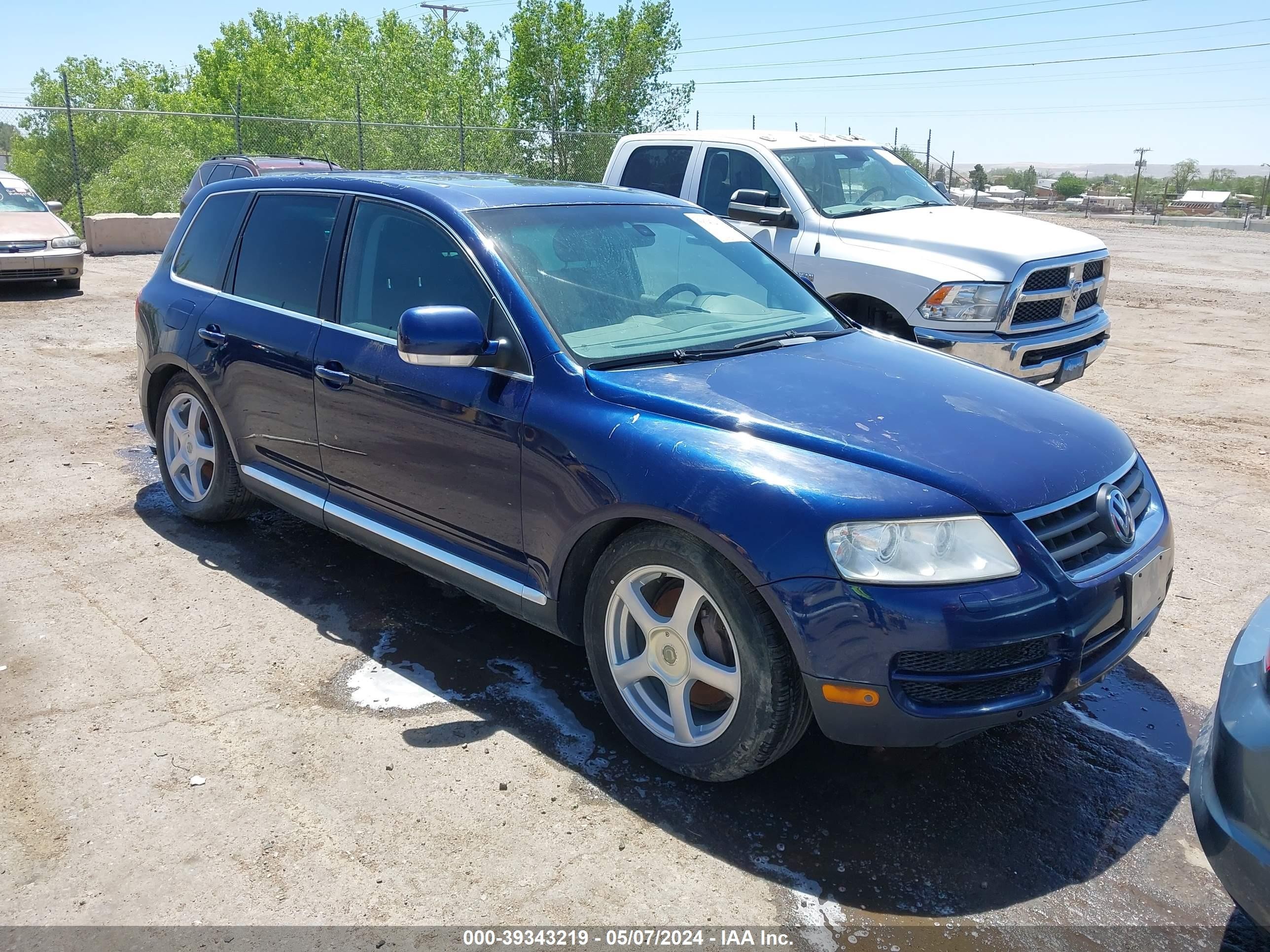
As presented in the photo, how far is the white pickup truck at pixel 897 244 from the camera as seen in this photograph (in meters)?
6.84

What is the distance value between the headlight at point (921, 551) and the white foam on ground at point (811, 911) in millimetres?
847

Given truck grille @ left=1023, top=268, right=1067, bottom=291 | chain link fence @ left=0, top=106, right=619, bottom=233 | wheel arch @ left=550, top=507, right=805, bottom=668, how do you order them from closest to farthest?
1. wheel arch @ left=550, top=507, right=805, bottom=668
2. truck grille @ left=1023, top=268, right=1067, bottom=291
3. chain link fence @ left=0, top=106, right=619, bottom=233

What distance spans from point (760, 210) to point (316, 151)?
22008 millimetres

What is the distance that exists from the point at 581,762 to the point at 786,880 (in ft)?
2.74

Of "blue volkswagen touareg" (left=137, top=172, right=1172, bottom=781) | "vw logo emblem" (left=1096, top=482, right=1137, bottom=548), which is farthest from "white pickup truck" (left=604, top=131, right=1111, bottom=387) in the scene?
"vw logo emblem" (left=1096, top=482, right=1137, bottom=548)

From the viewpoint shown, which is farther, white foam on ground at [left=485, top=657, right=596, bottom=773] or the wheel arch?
white foam on ground at [left=485, top=657, right=596, bottom=773]

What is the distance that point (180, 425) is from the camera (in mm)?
5484

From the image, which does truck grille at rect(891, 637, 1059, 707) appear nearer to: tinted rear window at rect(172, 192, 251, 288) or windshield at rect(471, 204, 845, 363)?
windshield at rect(471, 204, 845, 363)

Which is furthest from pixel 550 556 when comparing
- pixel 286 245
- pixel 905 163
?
pixel 905 163

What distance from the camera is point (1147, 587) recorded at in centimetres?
325

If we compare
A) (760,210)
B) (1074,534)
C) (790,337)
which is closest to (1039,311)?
(760,210)

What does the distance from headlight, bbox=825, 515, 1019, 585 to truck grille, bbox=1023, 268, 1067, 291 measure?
4.52m

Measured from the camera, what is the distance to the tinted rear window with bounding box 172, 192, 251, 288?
204 inches

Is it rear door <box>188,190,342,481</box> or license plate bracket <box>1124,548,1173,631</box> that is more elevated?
rear door <box>188,190,342,481</box>
